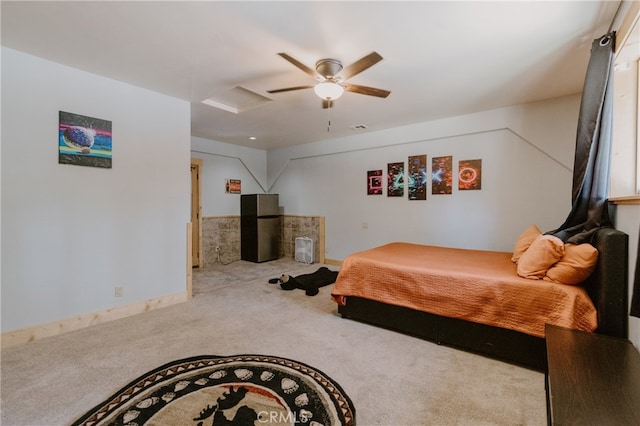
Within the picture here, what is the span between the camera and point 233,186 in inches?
249

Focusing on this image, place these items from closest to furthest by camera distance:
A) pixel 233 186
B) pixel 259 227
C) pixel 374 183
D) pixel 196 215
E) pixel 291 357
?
1. pixel 291 357
2. pixel 374 183
3. pixel 196 215
4. pixel 259 227
5. pixel 233 186

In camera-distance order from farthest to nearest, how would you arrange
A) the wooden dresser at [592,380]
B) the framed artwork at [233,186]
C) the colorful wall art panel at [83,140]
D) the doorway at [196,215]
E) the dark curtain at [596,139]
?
the framed artwork at [233,186], the doorway at [196,215], the colorful wall art panel at [83,140], the dark curtain at [596,139], the wooden dresser at [592,380]

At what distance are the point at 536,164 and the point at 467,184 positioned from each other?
842 millimetres

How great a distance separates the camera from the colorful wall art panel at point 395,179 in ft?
16.0

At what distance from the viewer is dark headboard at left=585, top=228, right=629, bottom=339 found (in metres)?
1.73

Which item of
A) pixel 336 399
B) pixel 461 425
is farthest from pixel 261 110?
pixel 461 425

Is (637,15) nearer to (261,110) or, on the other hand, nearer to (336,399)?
(336,399)

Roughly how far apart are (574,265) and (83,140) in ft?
14.3

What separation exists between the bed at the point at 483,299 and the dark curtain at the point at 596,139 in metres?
0.23

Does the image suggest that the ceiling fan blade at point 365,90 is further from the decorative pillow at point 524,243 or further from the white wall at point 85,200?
the white wall at point 85,200

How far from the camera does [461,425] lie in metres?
1.59

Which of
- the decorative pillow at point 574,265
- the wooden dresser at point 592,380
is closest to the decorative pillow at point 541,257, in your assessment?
the decorative pillow at point 574,265

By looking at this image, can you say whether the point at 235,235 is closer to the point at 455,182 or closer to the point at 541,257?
the point at 455,182

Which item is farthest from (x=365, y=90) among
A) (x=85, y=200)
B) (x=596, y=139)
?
(x=85, y=200)
